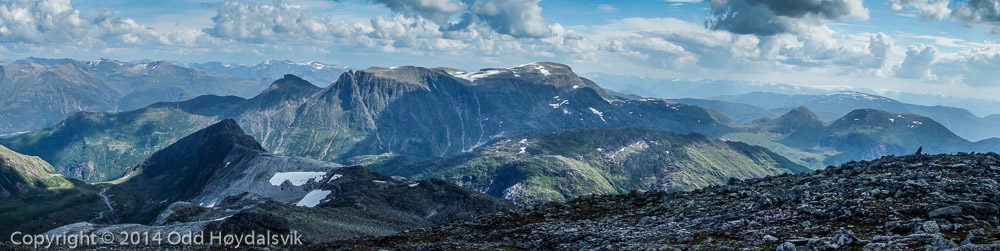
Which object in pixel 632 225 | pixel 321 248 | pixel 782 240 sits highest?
pixel 782 240

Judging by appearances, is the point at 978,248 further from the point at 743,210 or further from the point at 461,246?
the point at 461,246

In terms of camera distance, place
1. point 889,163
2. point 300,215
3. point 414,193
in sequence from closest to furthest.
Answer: point 889,163 < point 300,215 < point 414,193

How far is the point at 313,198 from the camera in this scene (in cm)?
17275

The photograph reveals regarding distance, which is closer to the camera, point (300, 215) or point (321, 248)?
point (321, 248)

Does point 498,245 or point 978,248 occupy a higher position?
point 978,248

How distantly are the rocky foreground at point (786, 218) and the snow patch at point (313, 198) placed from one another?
A: 117 m

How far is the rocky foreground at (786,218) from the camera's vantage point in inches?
1169

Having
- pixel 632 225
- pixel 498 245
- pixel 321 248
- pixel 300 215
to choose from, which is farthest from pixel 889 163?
pixel 300 215

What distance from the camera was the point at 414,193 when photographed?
531ft

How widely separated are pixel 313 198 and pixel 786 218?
517 feet

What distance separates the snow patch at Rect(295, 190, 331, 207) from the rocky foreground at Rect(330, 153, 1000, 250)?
11733 centimetres

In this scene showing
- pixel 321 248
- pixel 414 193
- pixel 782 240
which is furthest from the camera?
pixel 414 193

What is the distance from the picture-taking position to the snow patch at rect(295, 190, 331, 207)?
167 m

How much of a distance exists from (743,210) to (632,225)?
9142mm
